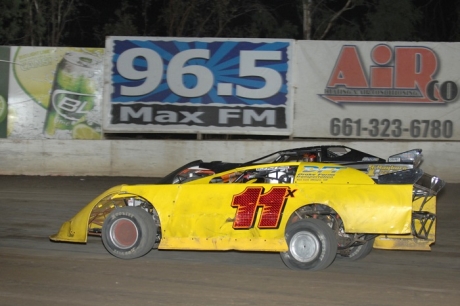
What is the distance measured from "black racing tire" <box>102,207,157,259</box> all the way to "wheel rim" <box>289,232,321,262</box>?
1.61 m

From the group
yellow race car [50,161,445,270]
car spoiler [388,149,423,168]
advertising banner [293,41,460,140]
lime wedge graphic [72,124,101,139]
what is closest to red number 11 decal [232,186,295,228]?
yellow race car [50,161,445,270]

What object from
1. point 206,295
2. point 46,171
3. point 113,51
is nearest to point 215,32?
point 113,51

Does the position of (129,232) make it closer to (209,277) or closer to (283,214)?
(209,277)

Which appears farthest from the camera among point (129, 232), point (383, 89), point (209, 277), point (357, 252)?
point (383, 89)

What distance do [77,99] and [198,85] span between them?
2.72m

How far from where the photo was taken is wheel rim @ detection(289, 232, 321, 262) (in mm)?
7362

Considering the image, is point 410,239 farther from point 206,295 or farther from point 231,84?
point 231,84

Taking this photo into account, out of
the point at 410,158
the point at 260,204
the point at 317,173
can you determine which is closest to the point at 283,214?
the point at 260,204

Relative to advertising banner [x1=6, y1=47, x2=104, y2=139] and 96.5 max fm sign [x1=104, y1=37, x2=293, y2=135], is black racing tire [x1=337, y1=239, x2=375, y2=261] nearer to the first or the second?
96.5 max fm sign [x1=104, y1=37, x2=293, y2=135]

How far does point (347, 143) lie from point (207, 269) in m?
7.32

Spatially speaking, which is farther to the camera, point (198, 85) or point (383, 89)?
point (198, 85)

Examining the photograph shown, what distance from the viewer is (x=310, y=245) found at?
739cm

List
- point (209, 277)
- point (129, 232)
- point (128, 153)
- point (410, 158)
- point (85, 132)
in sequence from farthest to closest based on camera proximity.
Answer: point (85, 132), point (128, 153), point (410, 158), point (129, 232), point (209, 277)

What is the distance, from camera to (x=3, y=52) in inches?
607
